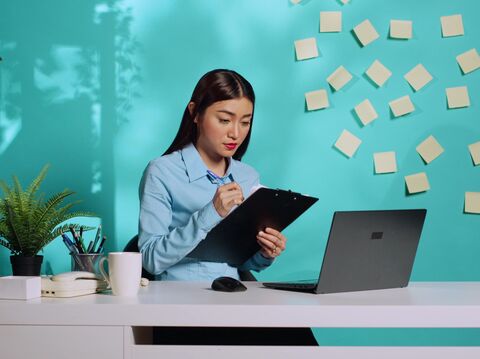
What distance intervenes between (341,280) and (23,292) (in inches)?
25.5

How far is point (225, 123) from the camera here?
2.15 meters

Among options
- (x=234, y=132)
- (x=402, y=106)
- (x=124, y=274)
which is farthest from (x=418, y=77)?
(x=124, y=274)

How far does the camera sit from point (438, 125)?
9.62 feet

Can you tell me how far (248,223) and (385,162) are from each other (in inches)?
51.4

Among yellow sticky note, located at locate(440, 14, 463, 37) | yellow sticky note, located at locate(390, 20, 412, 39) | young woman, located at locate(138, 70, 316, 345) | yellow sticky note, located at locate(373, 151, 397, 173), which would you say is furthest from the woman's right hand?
yellow sticky note, located at locate(440, 14, 463, 37)

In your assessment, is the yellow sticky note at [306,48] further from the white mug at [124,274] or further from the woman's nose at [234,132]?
the white mug at [124,274]

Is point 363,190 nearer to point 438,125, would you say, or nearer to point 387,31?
point 438,125

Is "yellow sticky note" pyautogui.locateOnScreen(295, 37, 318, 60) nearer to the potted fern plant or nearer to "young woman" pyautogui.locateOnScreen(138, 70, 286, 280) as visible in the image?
"young woman" pyautogui.locateOnScreen(138, 70, 286, 280)

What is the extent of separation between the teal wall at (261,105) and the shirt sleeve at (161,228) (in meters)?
0.92

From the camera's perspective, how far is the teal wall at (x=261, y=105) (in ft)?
9.60

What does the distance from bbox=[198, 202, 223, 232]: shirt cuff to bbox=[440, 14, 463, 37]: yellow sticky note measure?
5.28ft

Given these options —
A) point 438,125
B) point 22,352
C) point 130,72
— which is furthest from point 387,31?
point 22,352

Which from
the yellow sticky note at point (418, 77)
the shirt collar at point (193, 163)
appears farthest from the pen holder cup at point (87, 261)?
the yellow sticky note at point (418, 77)

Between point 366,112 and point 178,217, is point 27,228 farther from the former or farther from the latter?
point 366,112
